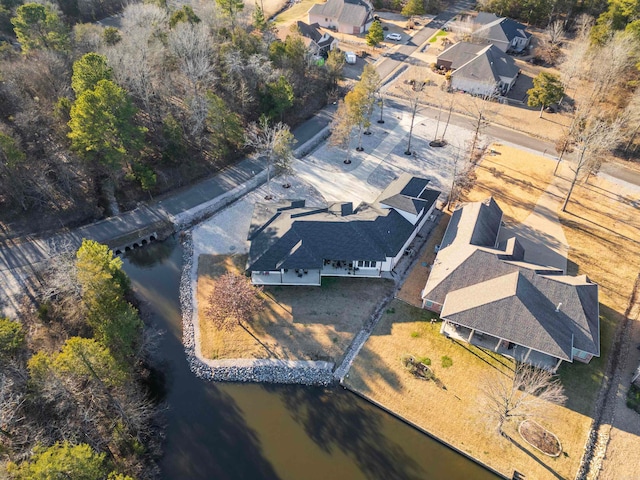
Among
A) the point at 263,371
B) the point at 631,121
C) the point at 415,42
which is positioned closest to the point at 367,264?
the point at 263,371

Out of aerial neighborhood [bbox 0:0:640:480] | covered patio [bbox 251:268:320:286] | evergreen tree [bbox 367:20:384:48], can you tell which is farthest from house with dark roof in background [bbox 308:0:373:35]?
covered patio [bbox 251:268:320:286]

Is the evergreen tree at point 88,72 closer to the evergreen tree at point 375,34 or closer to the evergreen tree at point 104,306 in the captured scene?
the evergreen tree at point 104,306

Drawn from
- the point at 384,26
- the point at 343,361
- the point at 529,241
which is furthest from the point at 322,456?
the point at 384,26

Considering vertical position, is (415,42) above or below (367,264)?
above

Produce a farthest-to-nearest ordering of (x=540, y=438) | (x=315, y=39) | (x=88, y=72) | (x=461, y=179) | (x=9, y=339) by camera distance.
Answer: (x=315, y=39)
(x=461, y=179)
(x=88, y=72)
(x=540, y=438)
(x=9, y=339)

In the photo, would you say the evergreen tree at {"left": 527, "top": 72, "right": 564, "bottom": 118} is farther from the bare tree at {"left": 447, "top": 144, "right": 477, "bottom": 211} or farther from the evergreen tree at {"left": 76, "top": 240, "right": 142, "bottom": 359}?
the evergreen tree at {"left": 76, "top": 240, "right": 142, "bottom": 359}

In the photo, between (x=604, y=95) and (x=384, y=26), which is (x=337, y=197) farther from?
(x=384, y=26)

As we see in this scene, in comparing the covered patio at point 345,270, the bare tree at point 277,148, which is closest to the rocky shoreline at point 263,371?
the covered patio at point 345,270

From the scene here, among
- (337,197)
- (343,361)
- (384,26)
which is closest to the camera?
(343,361)

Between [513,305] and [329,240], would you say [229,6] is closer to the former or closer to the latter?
[329,240]
